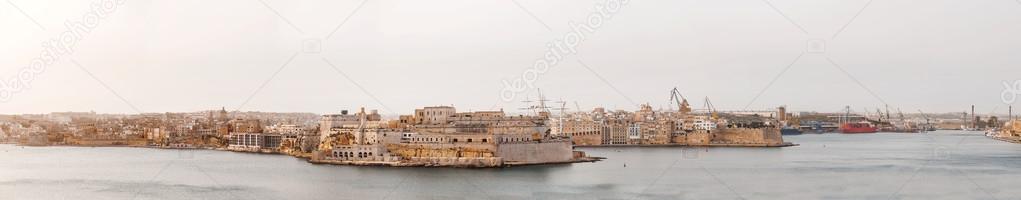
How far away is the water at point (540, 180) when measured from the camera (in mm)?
15883

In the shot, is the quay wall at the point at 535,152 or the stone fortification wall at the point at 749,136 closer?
the quay wall at the point at 535,152

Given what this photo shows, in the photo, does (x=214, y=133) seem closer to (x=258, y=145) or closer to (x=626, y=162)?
(x=258, y=145)

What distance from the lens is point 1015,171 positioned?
20891mm

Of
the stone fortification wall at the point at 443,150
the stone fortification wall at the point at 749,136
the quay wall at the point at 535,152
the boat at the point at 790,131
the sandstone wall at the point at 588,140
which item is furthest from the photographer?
the boat at the point at 790,131

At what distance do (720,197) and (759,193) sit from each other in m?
0.88

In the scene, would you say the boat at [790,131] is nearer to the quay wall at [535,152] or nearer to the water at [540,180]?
the water at [540,180]

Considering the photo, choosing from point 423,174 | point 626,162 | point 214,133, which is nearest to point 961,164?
point 626,162

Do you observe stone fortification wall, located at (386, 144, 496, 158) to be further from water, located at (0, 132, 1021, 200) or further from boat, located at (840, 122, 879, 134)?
boat, located at (840, 122, 879, 134)

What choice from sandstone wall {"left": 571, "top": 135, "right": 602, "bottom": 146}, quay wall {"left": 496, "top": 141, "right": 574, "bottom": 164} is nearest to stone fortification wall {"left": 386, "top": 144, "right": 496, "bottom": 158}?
quay wall {"left": 496, "top": 141, "right": 574, "bottom": 164}

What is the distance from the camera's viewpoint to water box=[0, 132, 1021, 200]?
52.1 feet

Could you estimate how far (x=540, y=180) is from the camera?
1856cm

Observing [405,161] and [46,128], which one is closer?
[405,161]

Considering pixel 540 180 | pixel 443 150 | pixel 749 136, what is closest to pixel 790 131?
pixel 749 136

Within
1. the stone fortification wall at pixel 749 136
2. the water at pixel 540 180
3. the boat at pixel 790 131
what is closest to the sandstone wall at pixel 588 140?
the stone fortification wall at pixel 749 136
